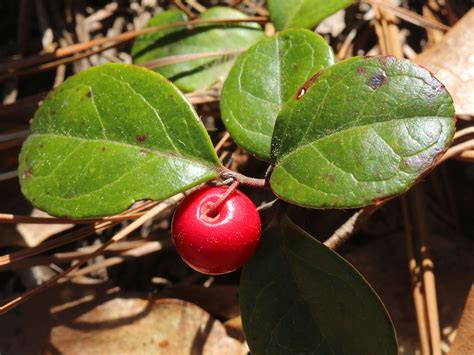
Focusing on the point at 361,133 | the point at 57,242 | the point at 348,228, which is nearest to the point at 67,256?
the point at 57,242

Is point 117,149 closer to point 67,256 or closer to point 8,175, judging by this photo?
point 67,256

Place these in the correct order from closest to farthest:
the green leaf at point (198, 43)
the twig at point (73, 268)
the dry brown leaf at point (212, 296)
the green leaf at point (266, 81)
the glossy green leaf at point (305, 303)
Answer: the glossy green leaf at point (305, 303)
the green leaf at point (266, 81)
the twig at point (73, 268)
the dry brown leaf at point (212, 296)
the green leaf at point (198, 43)

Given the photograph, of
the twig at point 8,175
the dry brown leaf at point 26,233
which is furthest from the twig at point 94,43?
the dry brown leaf at point 26,233

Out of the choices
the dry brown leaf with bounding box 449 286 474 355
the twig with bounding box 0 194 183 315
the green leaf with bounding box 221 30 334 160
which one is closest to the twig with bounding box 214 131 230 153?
the twig with bounding box 0 194 183 315

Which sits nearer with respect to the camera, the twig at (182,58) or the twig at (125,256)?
the twig at (125,256)

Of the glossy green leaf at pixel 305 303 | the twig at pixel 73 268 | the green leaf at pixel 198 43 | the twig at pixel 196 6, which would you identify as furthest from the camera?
the twig at pixel 196 6

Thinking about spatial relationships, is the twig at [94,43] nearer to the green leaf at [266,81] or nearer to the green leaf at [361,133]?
the green leaf at [266,81]
